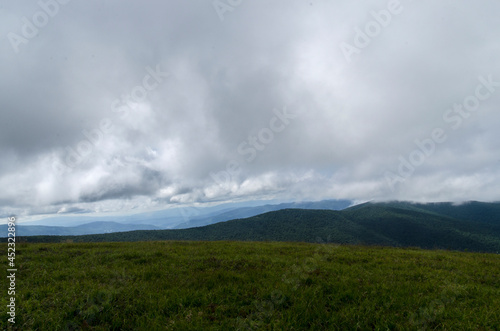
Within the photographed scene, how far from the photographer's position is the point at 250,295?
26.1 feet

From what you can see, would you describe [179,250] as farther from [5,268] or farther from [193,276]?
[5,268]

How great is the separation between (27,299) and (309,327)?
916 cm

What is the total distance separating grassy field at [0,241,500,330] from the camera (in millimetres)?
6398

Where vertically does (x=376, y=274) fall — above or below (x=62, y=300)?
below

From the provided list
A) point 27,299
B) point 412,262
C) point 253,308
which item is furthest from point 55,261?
point 412,262

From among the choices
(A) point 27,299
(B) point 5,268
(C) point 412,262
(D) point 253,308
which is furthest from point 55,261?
(C) point 412,262

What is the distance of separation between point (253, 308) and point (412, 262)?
10559 mm

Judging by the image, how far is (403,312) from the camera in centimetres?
689

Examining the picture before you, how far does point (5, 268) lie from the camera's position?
35.3 feet

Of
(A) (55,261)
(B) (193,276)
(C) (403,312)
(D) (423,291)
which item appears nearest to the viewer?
(C) (403,312)

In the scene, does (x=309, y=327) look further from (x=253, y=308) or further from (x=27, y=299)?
(x=27, y=299)

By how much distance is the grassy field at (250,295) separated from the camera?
A: 6398 mm

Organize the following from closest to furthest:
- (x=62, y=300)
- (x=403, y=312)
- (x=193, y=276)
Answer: (x=403, y=312) → (x=62, y=300) → (x=193, y=276)

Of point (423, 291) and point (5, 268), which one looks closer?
point (423, 291)
